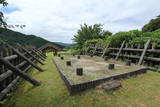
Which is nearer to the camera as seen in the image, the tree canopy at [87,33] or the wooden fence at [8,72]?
the wooden fence at [8,72]

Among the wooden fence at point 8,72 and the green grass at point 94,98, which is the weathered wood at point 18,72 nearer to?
the wooden fence at point 8,72

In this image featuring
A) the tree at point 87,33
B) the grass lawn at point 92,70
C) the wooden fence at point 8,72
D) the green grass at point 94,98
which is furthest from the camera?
the tree at point 87,33

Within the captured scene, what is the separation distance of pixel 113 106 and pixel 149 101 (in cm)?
85

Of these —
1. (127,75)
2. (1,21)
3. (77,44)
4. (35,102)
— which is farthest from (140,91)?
(77,44)

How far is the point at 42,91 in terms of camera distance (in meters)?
2.89

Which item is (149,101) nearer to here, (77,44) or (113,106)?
(113,106)

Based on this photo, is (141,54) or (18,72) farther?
(141,54)

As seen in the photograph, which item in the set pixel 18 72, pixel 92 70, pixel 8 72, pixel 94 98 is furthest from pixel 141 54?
pixel 8 72

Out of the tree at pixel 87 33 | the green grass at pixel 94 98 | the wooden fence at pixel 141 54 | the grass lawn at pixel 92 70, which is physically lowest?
the green grass at pixel 94 98

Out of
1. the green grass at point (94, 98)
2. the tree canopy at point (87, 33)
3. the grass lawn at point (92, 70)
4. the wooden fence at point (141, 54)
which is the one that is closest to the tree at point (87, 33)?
the tree canopy at point (87, 33)

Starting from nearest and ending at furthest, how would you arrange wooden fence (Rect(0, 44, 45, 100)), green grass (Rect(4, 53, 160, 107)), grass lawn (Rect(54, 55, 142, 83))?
green grass (Rect(4, 53, 160, 107)) < wooden fence (Rect(0, 44, 45, 100)) < grass lawn (Rect(54, 55, 142, 83))

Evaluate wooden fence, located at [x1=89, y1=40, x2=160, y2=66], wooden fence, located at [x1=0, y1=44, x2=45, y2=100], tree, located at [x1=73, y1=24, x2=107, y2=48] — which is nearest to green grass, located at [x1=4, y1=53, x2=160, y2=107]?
wooden fence, located at [x1=0, y1=44, x2=45, y2=100]

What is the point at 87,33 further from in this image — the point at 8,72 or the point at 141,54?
the point at 8,72

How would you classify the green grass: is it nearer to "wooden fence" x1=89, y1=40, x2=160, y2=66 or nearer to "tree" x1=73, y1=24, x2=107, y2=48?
"wooden fence" x1=89, y1=40, x2=160, y2=66
